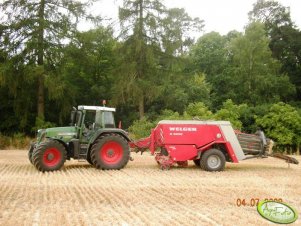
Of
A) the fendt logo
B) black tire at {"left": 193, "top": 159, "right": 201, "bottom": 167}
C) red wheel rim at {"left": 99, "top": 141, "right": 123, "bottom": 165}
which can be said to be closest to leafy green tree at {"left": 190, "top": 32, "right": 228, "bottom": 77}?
black tire at {"left": 193, "top": 159, "right": 201, "bottom": 167}

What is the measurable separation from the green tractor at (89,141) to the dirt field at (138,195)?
41 cm

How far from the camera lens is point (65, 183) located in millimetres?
11156

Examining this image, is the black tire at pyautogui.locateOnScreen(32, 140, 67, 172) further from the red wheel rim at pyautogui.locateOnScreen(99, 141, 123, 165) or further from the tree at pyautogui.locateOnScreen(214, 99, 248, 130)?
the tree at pyautogui.locateOnScreen(214, 99, 248, 130)

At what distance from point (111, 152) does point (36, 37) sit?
16.1 metres

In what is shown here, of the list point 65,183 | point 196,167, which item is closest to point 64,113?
point 196,167

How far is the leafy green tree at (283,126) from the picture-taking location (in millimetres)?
27078

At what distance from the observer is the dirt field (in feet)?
24.5

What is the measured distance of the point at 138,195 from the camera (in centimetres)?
966

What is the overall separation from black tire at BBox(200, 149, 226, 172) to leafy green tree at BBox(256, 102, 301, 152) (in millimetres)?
13801

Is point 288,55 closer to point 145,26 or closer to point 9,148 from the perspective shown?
point 145,26

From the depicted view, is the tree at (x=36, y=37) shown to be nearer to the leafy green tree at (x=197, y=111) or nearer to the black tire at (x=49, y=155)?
the leafy green tree at (x=197, y=111)

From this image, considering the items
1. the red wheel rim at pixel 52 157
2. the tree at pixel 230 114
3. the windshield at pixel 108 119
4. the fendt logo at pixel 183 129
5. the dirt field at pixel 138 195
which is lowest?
the dirt field at pixel 138 195

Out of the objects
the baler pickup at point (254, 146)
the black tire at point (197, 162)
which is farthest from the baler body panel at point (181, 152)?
the baler pickup at point (254, 146)
